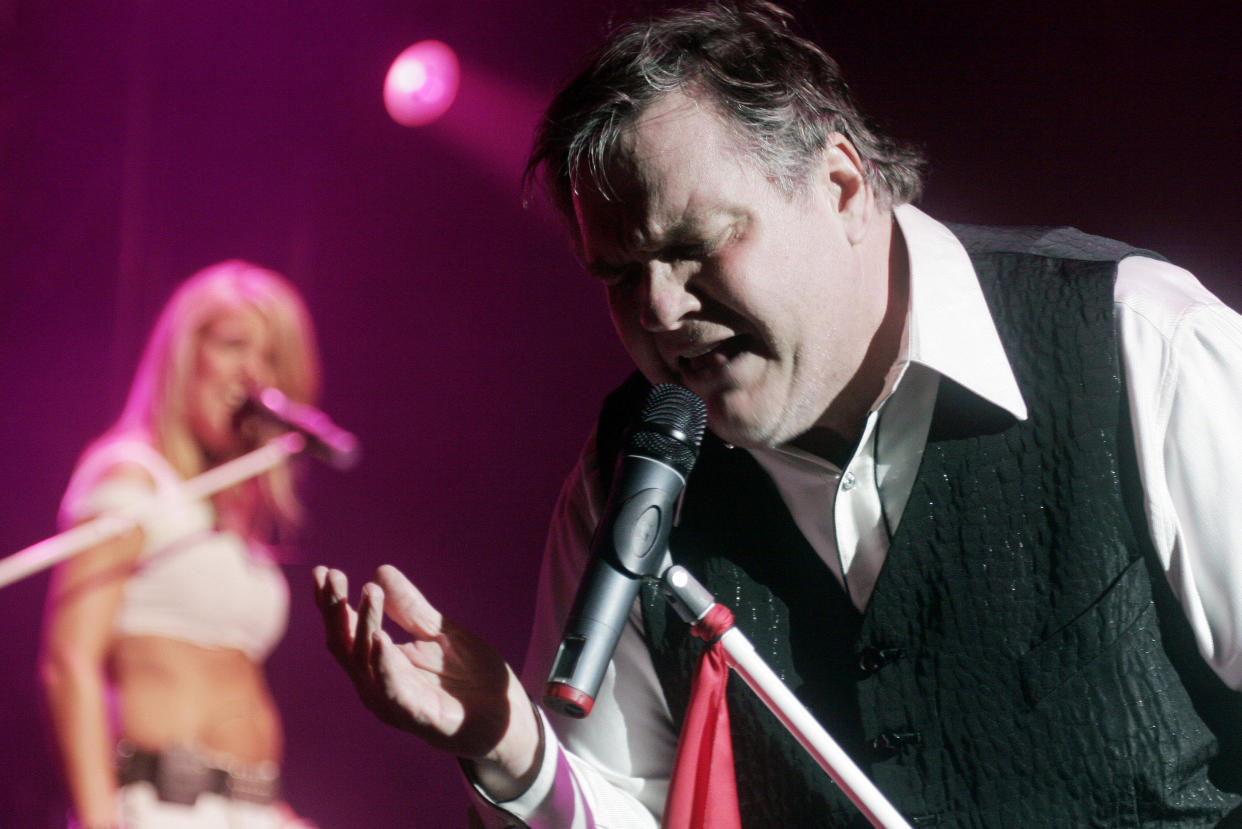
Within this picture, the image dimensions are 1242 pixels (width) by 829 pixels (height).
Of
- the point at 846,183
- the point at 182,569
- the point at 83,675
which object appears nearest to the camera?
the point at 846,183

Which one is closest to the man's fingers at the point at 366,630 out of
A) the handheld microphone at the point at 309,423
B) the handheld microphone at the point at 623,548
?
the handheld microphone at the point at 623,548

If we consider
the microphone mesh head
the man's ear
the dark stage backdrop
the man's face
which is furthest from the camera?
the dark stage backdrop

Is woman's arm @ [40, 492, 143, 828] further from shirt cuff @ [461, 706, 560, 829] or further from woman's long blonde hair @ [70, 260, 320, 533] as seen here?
shirt cuff @ [461, 706, 560, 829]

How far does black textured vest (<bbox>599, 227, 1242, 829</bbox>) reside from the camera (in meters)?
1.22

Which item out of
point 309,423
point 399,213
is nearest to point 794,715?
Result: point 309,423

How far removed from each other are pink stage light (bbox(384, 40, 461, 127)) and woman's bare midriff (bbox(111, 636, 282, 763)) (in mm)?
1310

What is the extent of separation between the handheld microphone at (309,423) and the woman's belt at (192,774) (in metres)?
0.67

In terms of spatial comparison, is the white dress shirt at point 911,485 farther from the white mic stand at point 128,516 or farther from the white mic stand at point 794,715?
the white mic stand at point 128,516

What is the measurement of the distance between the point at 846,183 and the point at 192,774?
1.71 meters

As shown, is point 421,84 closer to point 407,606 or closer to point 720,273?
point 720,273

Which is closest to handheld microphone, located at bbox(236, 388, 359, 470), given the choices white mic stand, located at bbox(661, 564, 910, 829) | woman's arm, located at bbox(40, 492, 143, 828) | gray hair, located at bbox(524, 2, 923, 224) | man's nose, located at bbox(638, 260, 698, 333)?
woman's arm, located at bbox(40, 492, 143, 828)

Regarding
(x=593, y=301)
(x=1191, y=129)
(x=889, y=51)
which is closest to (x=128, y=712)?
(x=593, y=301)

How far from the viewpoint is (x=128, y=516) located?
2217mm

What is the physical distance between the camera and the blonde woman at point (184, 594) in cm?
212
